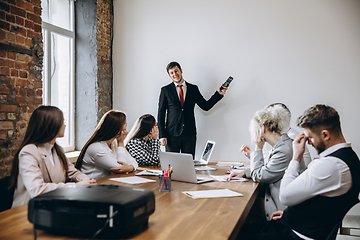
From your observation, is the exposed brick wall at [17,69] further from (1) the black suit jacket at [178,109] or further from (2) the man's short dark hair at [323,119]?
(2) the man's short dark hair at [323,119]

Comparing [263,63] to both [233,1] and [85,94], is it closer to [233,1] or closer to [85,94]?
[233,1]

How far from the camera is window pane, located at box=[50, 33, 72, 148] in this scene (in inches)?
167

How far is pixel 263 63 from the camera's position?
4.38 m

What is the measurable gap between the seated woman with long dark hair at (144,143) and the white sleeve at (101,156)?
53 centimetres

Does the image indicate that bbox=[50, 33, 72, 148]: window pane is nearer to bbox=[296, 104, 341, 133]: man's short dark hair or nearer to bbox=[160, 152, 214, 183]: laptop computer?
bbox=[160, 152, 214, 183]: laptop computer

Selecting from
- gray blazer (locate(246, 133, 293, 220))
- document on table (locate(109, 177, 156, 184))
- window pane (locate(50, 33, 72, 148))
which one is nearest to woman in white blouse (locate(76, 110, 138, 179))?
document on table (locate(109, 177, 156, 184))

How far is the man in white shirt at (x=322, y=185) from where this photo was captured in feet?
4.81

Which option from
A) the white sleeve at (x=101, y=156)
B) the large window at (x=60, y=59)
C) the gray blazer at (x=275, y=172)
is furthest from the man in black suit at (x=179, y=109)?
the gray blazer at (x=275, y=172)

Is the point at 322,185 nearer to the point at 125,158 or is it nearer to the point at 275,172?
the point at 275,172

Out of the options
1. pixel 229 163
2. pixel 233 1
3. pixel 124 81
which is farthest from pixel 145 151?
pixel 233 1

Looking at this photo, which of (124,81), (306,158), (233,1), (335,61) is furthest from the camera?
(124,81)

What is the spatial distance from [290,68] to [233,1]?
1223 millimetres

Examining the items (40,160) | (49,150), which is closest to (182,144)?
(49,150)

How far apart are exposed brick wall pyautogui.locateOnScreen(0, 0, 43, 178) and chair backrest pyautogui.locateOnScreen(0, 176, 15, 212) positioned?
122 cm
